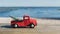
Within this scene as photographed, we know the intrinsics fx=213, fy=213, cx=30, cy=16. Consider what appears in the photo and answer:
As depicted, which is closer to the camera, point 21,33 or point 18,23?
point 21,33

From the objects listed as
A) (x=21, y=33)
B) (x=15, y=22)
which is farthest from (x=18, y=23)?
(x=21, y=33)

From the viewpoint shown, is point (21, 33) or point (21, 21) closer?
point (21, 33)

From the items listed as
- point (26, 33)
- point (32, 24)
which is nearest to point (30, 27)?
point (32, 24)

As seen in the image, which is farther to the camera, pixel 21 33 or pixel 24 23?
pixel 24 23

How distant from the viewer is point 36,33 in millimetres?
12242

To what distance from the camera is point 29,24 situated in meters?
15.6

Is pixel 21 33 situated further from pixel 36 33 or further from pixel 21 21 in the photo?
pixel 21 21

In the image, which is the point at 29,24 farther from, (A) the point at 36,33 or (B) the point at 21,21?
(A) the point at 36,33

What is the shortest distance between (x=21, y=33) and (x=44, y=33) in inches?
52.3

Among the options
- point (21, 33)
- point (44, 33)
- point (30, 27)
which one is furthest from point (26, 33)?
point (30, 27)

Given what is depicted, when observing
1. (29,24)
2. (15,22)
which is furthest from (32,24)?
(15,22)

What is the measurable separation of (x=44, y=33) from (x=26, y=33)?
3.41 ft

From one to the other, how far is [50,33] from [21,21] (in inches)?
159

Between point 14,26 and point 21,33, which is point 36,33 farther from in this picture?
point 14,26
